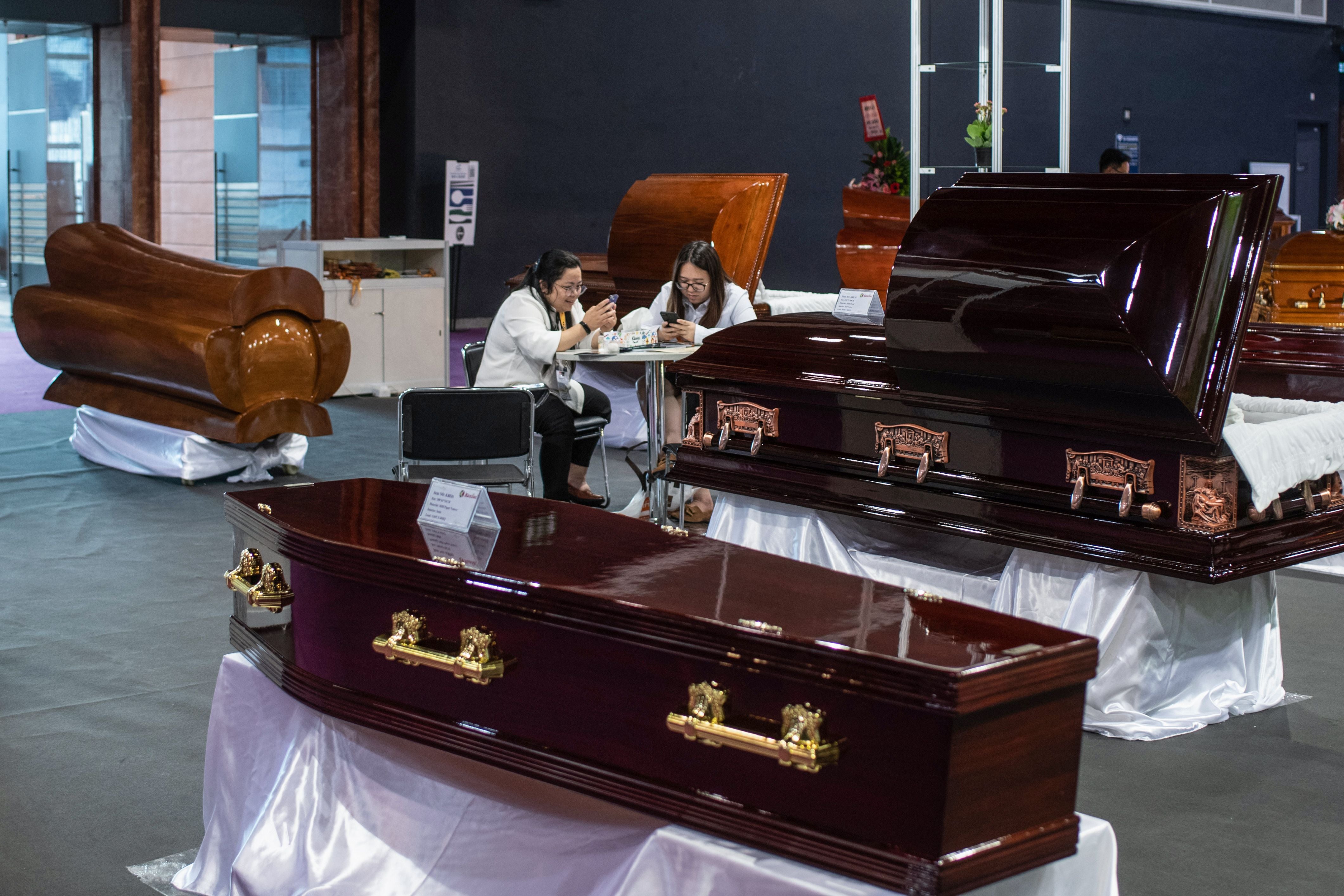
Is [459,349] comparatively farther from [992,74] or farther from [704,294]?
[992,74]

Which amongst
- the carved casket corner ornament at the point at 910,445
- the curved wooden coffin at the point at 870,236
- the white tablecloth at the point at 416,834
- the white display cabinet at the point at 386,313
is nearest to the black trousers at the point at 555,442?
the carved casket corner ornament at the point at 910,445

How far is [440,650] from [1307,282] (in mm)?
5811

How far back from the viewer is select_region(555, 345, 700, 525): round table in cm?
507

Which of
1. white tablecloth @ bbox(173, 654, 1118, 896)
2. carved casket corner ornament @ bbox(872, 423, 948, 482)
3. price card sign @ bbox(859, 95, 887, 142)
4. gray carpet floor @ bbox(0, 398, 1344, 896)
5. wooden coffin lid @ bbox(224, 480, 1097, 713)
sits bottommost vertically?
gray carpet floor @ bbox(0, 398, 1344, 896)

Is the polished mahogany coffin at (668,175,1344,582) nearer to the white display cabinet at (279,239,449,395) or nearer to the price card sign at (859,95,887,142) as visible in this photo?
the white display cabinet at (279,239,449,395)

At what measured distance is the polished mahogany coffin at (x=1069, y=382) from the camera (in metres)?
2.89

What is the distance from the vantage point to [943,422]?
350 centimetres

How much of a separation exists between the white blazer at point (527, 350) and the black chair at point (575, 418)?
0.21 ft

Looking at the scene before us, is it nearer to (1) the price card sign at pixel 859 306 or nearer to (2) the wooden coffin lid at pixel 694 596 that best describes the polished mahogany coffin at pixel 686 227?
(1) the price card sign at pixel 859 306

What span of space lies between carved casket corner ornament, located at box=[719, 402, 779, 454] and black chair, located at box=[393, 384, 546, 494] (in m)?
0.88

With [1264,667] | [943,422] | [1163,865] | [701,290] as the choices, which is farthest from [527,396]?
[1163,865]

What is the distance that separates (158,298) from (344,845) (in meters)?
4.86

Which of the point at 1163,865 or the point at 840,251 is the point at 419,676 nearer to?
the point at 1163,865

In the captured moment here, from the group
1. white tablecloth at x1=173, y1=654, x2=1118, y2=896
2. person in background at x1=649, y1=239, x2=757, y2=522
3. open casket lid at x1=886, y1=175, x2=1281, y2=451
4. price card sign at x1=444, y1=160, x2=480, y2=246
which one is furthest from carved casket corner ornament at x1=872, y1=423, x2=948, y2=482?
price card sign at x1=444, y1=160, x2=480, y2=246
